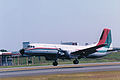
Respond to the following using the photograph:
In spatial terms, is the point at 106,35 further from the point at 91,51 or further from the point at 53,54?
the point at 53,54

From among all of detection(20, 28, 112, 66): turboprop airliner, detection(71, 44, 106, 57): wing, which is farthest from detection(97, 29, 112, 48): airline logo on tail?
detection(71, 44, 106, 57): wing

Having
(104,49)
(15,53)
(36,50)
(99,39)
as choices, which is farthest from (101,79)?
(15,53)

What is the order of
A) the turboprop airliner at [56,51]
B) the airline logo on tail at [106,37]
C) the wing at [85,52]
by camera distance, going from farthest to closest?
the airline logo on tail at [106,37], the wing at [85,52], the turboprop airliner at [56,51]

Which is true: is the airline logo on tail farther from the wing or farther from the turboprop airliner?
the wing

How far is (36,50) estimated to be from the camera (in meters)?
54.0

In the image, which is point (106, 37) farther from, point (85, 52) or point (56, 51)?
point (56, 51)

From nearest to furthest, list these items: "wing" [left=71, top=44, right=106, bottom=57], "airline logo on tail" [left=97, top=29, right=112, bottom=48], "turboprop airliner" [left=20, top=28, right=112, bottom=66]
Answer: "turboprop airliner" [left=20, top=28, right=112, bottom=66] < "wing" [left=71, top=44, right=106, bottom=57] < "airline logo on tail" [left=97, top=29, right=112, bottom=48]

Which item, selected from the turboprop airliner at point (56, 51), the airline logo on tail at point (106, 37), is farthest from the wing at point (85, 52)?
the airline logo on tail at point (106, 37)

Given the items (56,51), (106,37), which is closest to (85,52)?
(56,51)

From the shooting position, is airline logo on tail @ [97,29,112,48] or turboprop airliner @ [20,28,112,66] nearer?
turboprop airliner @ [20,28,112,66]

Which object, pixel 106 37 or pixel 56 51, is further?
pixel 106 37

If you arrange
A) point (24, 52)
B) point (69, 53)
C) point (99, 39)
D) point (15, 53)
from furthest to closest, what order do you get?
point (15, 53) → point (99, 39) → point (69, 53) → point (24, 52)

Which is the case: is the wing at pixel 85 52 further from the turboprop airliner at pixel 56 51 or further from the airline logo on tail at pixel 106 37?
the airline logo on tail at pixel 106 37

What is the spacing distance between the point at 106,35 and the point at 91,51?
1489 centimetres
